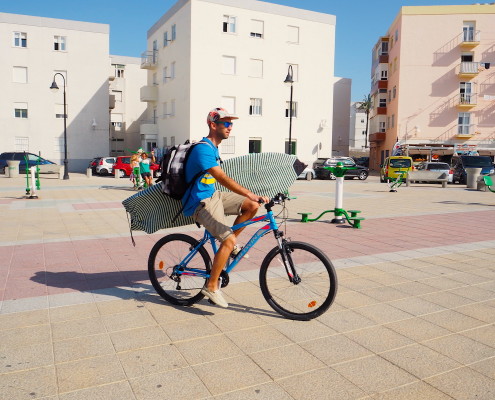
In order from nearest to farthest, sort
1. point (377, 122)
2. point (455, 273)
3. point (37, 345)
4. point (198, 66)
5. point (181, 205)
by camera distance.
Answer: point (37, 345)
point (181, 205)
point (455, 273)
point (198, 66)
point (377, 122)

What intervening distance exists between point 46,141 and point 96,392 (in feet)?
134

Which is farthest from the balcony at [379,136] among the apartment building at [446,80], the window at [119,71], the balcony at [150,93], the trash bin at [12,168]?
the trash bin at [12,168]

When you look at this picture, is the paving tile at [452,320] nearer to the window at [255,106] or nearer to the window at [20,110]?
the window at [255,106]

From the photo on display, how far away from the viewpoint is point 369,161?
55938 millimetres

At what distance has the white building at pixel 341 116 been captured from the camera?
5394 centimetres

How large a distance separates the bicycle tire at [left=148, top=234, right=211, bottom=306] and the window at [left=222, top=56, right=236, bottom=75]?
33.5m

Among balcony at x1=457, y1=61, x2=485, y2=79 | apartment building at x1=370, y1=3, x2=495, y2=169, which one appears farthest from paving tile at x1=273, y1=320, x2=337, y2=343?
balcony at x1=457, y1=61, x2=485, y2=79

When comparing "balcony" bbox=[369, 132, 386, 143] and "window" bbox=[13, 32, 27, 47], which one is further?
"balcony" bbox=[369, 132, 386, 143]

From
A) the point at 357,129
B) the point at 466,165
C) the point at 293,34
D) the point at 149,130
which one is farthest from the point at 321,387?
the point at 357,129

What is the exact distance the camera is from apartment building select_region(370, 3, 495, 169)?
41562 millimetres

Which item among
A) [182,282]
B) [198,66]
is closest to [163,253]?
[182,282]

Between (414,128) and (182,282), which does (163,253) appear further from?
(414,128)

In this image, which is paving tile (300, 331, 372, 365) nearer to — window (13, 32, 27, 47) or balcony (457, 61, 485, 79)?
window (13, 32, 27, 47)

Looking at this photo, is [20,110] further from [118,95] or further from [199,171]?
[199,171]
